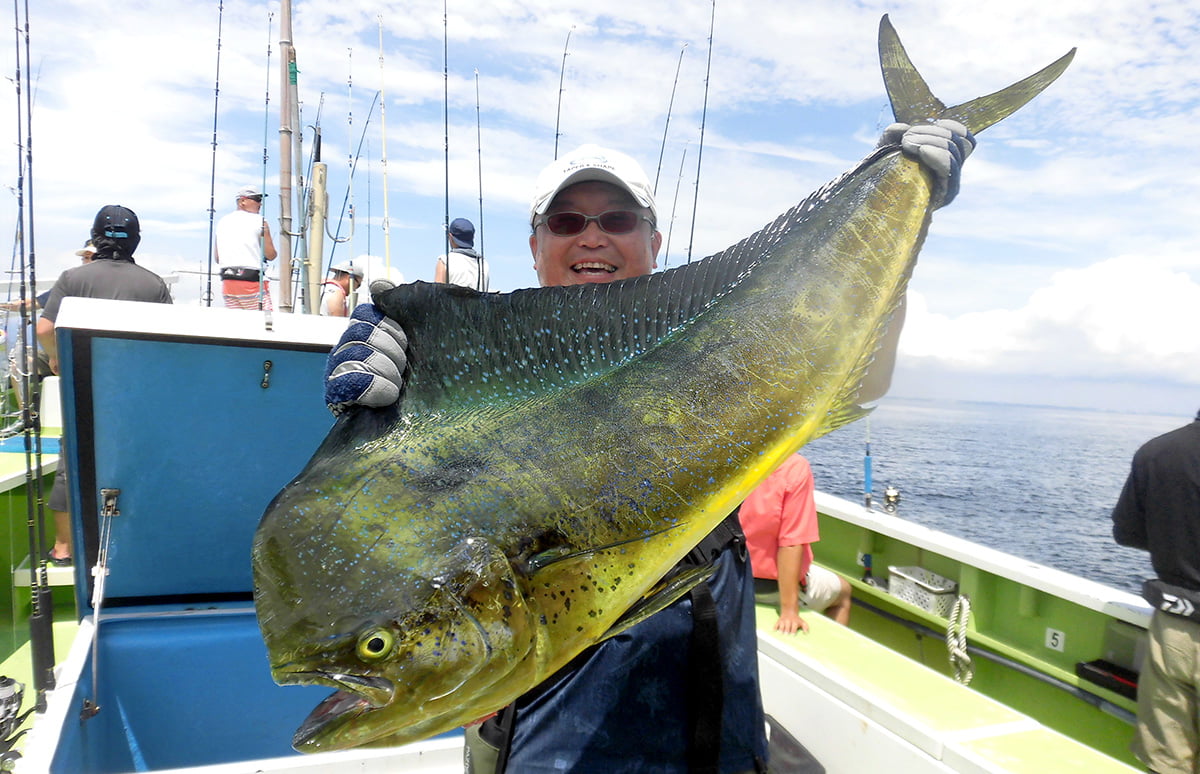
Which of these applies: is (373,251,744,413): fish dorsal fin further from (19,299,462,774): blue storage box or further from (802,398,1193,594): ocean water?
Answer: (19,299,462,774): blue storage box

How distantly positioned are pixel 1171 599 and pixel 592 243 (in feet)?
11.4

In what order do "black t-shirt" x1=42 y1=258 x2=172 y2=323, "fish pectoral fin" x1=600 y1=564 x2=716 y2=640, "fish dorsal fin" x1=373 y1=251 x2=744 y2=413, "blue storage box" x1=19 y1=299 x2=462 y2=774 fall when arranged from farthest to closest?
"black t-shirt" x1=42 y1=258 x2=172 y2=323 → "blue storage box" x1=19 y1=299 x2=462 y2=774 → "fish dorsal fin" x1=373 y1=251 x2=744 y2=413 → "fish pectoral fin" x1=600 y1=564 x2=716 y2=640

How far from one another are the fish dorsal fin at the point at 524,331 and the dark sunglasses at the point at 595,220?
50cm

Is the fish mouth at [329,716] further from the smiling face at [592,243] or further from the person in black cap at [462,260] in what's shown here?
the person in black cap at [462,260]

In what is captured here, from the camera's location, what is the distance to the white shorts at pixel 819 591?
4.68m

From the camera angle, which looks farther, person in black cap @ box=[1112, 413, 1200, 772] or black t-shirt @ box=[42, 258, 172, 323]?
black t-shirt @ box=[42, 258, 172, 323]

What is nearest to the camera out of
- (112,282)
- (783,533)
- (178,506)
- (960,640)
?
(178,506)

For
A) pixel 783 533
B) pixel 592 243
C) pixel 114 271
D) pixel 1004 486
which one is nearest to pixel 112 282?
pixel 114 271

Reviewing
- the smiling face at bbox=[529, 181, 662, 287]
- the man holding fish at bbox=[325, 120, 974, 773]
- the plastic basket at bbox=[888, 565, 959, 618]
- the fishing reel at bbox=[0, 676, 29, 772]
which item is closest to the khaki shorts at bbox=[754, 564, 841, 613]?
the plastic basket at bbox=[888, 565, 959, 618]

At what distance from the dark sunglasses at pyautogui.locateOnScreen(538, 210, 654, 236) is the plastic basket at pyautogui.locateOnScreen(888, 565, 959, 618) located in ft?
12.9

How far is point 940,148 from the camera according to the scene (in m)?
1.68

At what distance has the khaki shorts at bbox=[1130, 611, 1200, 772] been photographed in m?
3.52

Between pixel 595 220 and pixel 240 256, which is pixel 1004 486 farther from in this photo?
pixel 595 220

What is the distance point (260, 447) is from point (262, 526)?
271cm
